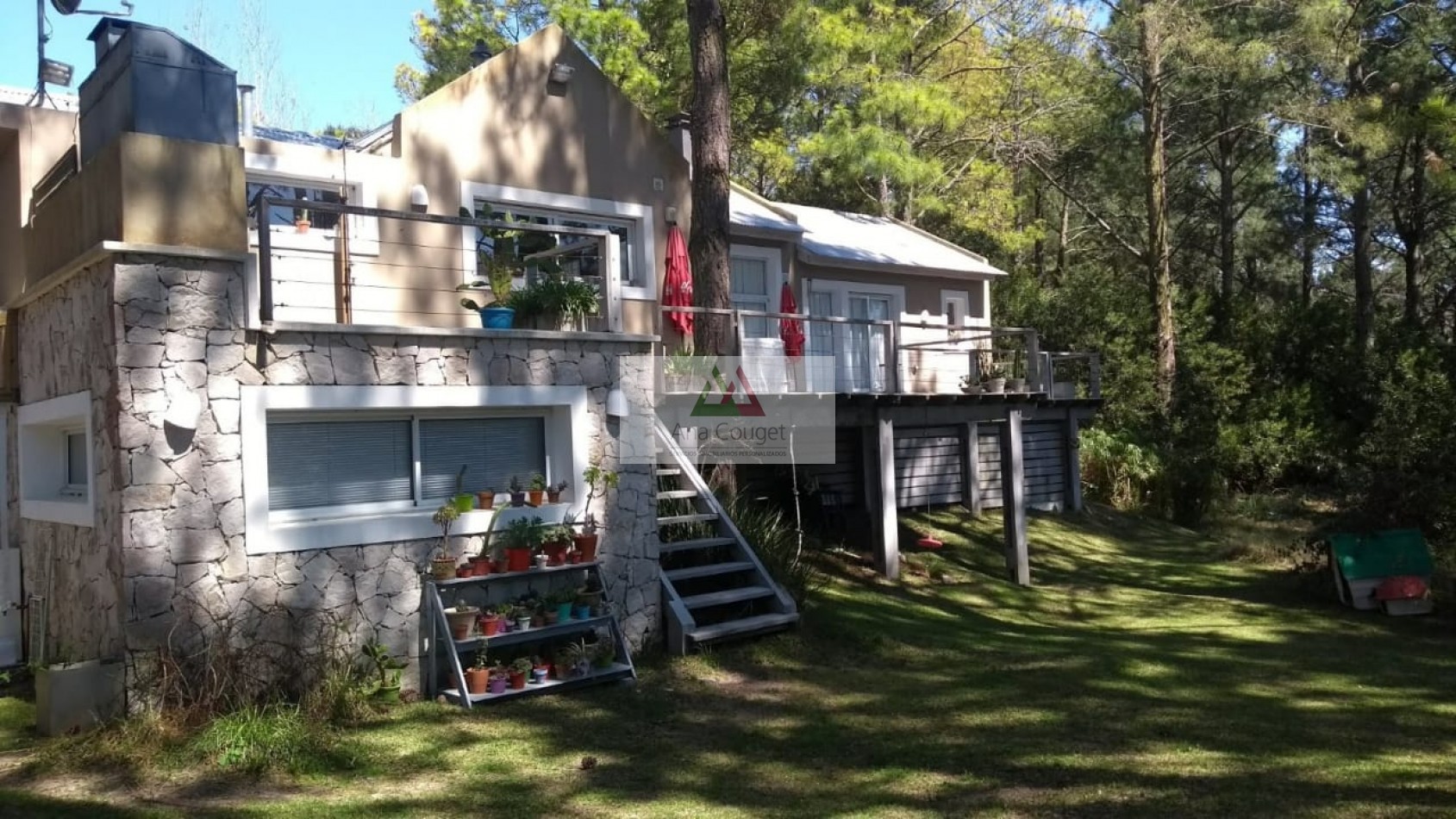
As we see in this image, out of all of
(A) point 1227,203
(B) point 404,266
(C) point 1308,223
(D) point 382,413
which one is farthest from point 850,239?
(C) point 1308,223

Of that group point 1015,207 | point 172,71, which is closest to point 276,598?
point 172,71

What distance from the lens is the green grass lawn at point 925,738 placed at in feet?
19.3

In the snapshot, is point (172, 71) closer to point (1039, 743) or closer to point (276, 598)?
point (276, 598)

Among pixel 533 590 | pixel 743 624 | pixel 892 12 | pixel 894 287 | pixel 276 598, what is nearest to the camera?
pixel 276 598

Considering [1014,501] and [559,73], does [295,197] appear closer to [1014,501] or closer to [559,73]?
[559,73]

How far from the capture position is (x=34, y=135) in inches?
378

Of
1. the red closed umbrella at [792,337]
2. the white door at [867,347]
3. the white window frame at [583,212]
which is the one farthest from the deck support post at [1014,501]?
the white window frame at [583,212]

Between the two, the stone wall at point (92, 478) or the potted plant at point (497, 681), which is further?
the potted plant at point (497, 681)

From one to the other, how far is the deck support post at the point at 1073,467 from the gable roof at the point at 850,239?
3.24m

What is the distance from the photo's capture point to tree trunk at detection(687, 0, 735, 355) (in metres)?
12.2

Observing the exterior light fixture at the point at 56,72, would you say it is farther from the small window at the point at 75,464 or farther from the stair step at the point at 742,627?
the stair step at the point at 742,627

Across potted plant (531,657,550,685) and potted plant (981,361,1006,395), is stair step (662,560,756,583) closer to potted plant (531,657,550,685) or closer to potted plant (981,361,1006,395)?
potted plant (531,657,550,685)

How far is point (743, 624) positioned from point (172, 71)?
19.8 feet

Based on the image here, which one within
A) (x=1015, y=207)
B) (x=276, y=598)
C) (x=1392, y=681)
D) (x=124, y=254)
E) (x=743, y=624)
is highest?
(x=1015, y=207)
